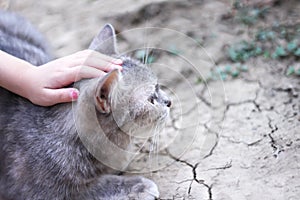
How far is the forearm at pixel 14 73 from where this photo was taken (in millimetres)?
1832

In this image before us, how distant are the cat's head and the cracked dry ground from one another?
0.34 meters

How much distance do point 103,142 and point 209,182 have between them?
463 millimetres

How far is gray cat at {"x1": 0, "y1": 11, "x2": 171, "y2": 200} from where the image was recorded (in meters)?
1.71

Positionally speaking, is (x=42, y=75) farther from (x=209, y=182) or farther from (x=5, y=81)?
(x=209, y=182)

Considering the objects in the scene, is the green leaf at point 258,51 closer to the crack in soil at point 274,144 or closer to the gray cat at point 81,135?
the crack in soil at point 274,144

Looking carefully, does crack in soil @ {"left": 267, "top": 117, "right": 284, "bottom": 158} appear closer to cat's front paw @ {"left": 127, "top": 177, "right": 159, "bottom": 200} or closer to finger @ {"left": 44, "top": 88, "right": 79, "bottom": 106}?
cat's front paw @ {"left": 127, "top": 177, "right": 159, "bottom": 200}

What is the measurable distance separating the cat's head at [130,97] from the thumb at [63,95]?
99 mm

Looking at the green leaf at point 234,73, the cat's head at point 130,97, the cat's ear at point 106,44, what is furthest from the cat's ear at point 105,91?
the green leaf at point 234,73

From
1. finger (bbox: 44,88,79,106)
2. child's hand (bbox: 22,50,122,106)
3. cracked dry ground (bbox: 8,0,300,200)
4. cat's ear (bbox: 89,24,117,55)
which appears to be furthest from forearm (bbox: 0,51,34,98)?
cracked dry ground (bbox: 8,0,300,200)

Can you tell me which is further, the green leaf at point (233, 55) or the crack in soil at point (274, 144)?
the green leaf at point (233, 55)

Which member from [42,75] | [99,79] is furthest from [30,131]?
[99,79]

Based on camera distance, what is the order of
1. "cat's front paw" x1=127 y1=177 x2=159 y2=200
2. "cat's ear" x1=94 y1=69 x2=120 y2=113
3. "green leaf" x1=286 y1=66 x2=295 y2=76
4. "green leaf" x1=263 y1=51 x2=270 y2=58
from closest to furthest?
"cat's ear" x1=94 y1=69 x2=120 y2=113 → "cat's front paw" x1=127 y1=177 x2=159 y2=200 → "green leaf" x1=286 y1=66 x2=295 y2=76 → "green leaf" x1=263 y1=51 x2=270 y2=58

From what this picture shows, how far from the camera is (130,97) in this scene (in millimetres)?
1721

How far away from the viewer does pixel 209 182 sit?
1988 millimetres
